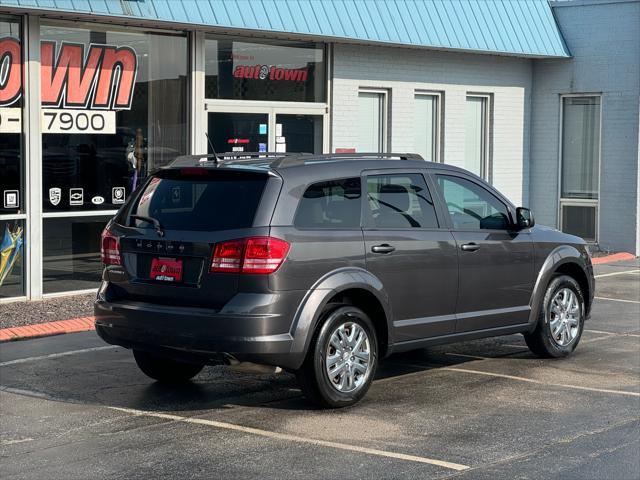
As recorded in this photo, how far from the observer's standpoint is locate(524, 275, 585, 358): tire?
Result: 9.73 metres

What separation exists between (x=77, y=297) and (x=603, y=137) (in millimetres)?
10145

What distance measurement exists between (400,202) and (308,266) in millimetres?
1276

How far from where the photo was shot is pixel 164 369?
8.87 meters

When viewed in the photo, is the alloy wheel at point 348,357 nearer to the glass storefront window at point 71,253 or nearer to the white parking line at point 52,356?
the white parking line at point 52,356

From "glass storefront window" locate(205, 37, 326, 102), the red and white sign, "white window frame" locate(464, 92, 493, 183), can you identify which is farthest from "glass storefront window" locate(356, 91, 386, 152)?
the red and white sign

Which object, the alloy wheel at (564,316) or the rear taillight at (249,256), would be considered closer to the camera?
the rear taillight at (249,256)

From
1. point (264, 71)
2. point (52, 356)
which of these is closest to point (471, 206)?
point (52, 356)

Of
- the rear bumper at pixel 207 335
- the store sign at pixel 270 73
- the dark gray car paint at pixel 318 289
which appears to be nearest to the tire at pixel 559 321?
the dark gray car paint at pixel 318 289

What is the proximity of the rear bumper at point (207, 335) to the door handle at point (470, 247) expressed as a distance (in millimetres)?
1946

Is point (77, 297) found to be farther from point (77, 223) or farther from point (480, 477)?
point (480, 477)

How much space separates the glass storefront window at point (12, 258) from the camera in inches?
506

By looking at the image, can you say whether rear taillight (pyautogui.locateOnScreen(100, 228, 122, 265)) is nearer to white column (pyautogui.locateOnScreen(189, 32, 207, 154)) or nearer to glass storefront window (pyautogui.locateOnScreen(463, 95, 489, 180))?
white column (pyautogui.locateOnScreen(189, 32, 207, 154))

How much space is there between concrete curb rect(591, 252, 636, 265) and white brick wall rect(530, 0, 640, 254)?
23 cm

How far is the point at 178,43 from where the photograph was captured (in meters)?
14.5
